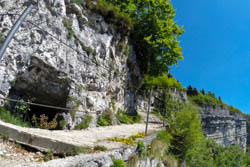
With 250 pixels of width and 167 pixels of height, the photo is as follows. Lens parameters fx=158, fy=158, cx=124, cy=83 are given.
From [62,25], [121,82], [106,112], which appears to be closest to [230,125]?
[121,82]

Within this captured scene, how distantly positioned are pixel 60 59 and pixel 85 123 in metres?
2.69

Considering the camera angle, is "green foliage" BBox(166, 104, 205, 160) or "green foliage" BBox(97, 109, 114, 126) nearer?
"green foliage" BBox(166, 104, 205, 160)

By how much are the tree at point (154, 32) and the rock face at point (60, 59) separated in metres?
4.84

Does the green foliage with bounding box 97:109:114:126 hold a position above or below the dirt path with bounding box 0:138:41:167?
above

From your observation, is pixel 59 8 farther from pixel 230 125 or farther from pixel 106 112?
pixel 230 125

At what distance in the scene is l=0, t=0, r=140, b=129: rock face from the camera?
16.7ft

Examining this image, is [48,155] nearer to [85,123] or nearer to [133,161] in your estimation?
[133,161]

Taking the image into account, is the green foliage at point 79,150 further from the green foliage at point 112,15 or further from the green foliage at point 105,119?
the green foliage at point 112,15

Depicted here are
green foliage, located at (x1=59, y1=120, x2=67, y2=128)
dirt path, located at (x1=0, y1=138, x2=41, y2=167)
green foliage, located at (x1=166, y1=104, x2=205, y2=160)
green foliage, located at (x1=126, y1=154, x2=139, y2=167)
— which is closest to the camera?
dirt path, located at (x1=0, y1=138, x2=41, y2=167)

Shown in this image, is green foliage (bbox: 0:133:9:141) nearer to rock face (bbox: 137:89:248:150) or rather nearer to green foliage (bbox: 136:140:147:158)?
green foliage (bbox: 136:140:147:158)

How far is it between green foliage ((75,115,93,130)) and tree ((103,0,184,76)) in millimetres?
7751

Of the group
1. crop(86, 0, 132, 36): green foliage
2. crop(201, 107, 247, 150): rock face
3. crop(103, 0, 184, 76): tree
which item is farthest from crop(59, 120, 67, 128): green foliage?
crop(201, 107, 247, 150): rock face

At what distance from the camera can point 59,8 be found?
254 inches

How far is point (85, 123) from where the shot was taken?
20.8 feet
